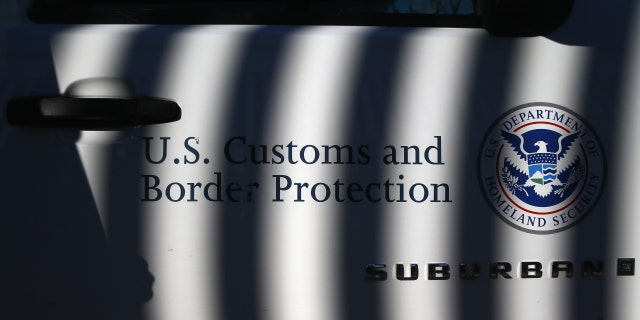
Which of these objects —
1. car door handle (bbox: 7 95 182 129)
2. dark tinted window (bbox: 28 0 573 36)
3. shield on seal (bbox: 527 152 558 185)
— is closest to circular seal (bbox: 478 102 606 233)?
shield on seal (bbox: 527 152 558 185)

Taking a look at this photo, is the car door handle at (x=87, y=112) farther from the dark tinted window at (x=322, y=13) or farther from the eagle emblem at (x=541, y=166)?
the eagle emblem at (x=541, y=166)

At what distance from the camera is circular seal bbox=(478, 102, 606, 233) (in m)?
1.72

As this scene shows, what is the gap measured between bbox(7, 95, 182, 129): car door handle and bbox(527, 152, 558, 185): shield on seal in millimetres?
742

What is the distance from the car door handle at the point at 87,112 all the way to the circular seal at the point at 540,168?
668 mm

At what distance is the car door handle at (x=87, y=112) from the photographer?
164 cm

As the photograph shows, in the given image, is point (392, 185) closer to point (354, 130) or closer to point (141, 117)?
point (354, 130)

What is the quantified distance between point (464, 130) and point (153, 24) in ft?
2.30

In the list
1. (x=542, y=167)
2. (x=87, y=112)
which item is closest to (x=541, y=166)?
(x=542, y=167)

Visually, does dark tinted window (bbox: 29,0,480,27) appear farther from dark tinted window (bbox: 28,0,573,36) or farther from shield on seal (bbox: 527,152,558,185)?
shield on seal (bbox: 527,152,558,185)

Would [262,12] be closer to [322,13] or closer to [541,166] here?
[322,13]

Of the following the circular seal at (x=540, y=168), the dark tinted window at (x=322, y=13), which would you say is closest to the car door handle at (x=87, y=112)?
the dark tinted window at (x=322, y=13)

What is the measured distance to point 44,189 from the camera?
1645mm

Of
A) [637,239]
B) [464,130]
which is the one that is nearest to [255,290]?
[464,130]

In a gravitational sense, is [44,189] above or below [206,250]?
above
